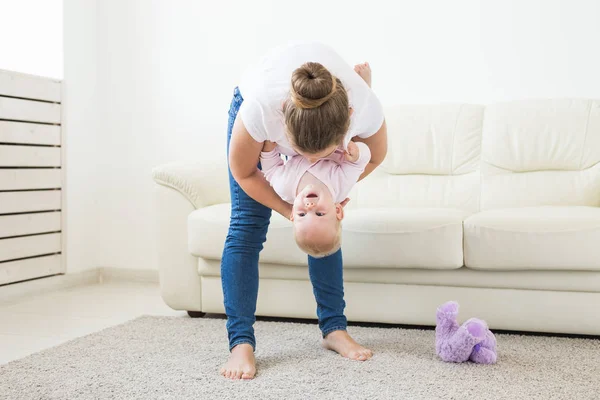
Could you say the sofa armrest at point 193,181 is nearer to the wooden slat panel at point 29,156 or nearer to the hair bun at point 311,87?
the wooden slat panel at point 29,156

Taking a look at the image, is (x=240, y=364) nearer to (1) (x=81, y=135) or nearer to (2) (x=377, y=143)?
(2) (x=377, y=143)

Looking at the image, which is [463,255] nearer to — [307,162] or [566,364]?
[566,364]

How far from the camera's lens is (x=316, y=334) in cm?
215

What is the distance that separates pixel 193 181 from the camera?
8.14 feet

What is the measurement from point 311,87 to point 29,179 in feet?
6.84

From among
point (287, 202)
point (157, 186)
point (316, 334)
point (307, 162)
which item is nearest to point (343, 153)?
point (307, 162)

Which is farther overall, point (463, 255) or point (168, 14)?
point (168, 14)

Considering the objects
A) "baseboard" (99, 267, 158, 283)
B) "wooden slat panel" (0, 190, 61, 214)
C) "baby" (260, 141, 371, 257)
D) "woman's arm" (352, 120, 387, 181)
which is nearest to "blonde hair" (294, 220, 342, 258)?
"baby" (260, 141, 371, 257)

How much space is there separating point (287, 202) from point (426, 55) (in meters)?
1.63

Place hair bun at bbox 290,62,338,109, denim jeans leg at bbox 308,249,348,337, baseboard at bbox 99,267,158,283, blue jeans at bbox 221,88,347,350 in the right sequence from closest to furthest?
hair bun at bbox 290,62,338,109, blue jeans at bbox 221,88,347,350, denim jeans leg at bbox 308,249,348,337, baseboard at bbox 99,267,158,283

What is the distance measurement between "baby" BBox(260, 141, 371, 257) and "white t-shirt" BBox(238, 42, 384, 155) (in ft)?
0.15

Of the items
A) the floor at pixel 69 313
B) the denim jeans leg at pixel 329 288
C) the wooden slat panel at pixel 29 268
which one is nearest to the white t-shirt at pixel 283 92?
the denim jeans leg at pixel 329 288

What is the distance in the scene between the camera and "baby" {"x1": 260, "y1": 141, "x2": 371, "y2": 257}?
1572 mm

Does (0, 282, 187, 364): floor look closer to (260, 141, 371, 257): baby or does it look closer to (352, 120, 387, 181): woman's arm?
(260, 141, 371, 257): baby
